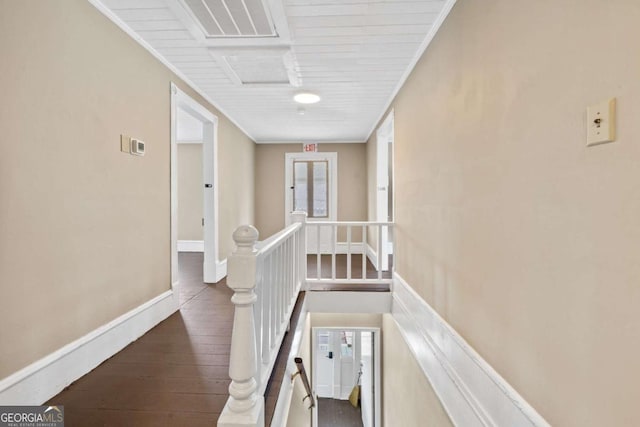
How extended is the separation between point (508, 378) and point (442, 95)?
157 cm

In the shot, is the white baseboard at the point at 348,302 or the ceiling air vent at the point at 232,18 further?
the white baseboard at the point at 348,302

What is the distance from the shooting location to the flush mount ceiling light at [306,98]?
3250mm

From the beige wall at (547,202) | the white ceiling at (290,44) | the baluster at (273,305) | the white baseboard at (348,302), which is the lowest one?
the white baseboard at (348,302)

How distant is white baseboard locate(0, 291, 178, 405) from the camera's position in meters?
1.42

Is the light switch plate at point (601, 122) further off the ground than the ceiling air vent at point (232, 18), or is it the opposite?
the ceiling air vent at point (232, 18)

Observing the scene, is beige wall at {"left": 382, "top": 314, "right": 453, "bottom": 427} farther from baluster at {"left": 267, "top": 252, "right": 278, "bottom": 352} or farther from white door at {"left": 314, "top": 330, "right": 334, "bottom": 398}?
white door at {"left": 314, "top": 330, "right": 334, "bottom": 398}

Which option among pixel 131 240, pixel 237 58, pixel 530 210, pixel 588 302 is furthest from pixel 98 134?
Result: pixel 588 302

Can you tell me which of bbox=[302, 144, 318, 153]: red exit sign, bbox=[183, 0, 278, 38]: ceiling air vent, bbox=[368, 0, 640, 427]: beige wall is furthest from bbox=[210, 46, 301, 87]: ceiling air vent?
bbox=[302, 144, 318, 153]: red exit sign

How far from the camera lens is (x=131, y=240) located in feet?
7.25

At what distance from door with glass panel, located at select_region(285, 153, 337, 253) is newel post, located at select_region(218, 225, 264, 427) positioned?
474cm

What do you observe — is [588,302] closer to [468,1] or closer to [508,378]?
[508,378]

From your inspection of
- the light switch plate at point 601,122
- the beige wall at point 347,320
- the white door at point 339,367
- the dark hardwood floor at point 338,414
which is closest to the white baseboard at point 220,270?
the beige wall at point 347,320

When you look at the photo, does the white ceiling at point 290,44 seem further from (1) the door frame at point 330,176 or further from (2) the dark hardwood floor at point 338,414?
(2) the dark hardwood floor at point 338,414

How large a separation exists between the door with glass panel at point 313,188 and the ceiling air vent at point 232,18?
3794 millimetres
